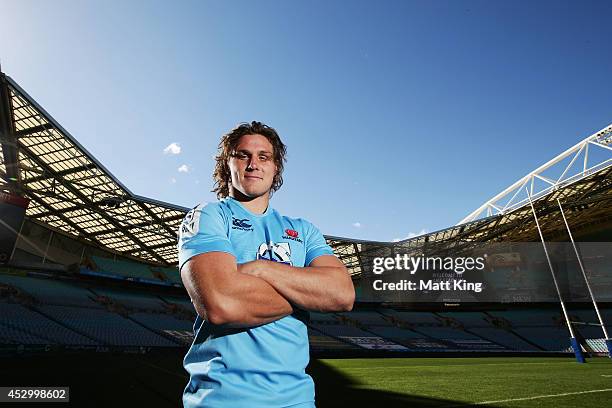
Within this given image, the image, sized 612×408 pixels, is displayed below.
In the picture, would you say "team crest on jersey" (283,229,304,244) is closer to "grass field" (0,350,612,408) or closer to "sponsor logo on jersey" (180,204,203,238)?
"sponsor logo on jersey" (180,204,203,238)

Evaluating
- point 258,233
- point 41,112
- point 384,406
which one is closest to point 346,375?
point 384,406

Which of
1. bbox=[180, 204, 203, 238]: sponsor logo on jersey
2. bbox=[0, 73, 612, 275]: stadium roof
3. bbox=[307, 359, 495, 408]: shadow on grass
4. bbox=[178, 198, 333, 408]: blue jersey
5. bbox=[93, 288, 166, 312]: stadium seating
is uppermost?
bbox=[0, 73, 612, 275]: stadium roof

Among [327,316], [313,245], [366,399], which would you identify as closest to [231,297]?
[313,245]

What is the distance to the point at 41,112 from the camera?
1577 centimetres

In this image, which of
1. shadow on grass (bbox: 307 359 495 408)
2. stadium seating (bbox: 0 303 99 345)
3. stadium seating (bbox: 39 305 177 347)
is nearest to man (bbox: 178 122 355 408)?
shadow on grass (bbox: 307 359 495 408)

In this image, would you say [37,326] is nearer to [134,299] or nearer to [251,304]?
[134,299]

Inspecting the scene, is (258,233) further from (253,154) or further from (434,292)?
(434,292)

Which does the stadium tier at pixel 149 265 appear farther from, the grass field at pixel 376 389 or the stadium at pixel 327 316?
the grass field at pixel 376 389

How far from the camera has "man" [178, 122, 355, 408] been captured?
5.13 feet

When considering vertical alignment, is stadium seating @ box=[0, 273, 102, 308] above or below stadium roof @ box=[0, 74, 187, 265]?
below

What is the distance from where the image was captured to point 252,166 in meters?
2.05

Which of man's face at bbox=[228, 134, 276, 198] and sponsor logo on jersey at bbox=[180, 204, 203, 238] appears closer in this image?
sponsor logo on jersey at bbox=[180, 204, 203, 238]

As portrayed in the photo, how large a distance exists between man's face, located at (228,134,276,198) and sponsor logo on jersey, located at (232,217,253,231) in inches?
6.7

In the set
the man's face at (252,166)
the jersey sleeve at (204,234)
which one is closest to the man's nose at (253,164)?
the man's face at (252,166)
